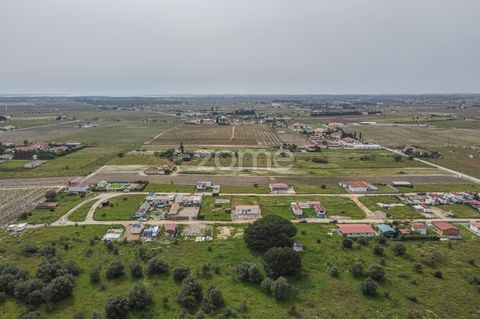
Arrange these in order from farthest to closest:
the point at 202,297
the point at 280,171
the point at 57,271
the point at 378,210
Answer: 1. the point at 280,171
2. the point at 378,210
3. the point at 57,271
4. the point at 202,297

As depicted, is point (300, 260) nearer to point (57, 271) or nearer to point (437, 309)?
point (437, 309)

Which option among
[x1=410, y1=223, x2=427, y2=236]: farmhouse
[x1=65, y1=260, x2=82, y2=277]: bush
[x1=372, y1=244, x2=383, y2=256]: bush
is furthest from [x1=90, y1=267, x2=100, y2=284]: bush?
[x1=410, y1=223, x2=427, y2=236]: farmhouse

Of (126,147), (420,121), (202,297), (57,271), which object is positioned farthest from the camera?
(420,121)

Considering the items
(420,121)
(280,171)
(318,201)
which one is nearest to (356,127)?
(420,121)

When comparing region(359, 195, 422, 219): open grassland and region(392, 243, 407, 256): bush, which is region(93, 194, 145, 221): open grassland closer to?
region(392, 243, 407, 256): bush

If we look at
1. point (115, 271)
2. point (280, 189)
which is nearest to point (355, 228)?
point (280, 189)

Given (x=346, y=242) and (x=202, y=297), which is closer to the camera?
(x=202, y=297)

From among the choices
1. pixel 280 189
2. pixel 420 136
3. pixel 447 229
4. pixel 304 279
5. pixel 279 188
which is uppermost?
pixel 420 136

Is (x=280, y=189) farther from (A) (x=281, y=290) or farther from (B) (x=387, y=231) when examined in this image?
(A) (x=281, y=290)
